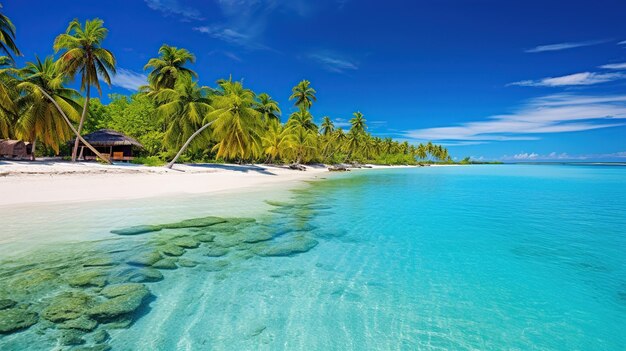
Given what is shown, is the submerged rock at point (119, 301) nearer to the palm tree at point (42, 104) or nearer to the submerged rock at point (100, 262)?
the submerged rock at point (100, 262)

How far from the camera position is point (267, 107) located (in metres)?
39.4

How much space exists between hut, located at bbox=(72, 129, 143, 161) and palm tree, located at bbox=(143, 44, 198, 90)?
6.87 m

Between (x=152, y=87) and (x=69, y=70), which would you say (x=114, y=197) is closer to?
(x=69, y=70)

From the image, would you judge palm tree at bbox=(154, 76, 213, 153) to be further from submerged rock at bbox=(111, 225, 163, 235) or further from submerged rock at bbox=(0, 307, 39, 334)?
submerged rock at bbox=(0, 307, 39, 334)

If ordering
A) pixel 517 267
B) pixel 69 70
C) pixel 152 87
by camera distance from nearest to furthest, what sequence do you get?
1. pixel 517 267
2. pixel 69 70
3. pixel 152 87

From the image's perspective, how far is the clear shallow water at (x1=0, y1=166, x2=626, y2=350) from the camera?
11.0ft

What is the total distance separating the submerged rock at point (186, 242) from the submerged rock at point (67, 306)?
252 cm

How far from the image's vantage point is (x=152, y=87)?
109 ft

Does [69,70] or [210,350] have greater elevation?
[69,70]

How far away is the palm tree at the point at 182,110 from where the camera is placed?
2839 cm

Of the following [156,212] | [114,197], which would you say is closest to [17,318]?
[156,212]

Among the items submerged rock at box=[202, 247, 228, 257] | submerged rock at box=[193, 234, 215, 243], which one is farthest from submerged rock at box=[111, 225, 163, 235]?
submerged rock at box=[202, 247, 228, 257]

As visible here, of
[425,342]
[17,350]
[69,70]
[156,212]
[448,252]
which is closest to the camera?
[17,350]

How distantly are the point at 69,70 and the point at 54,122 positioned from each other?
4.25 m
